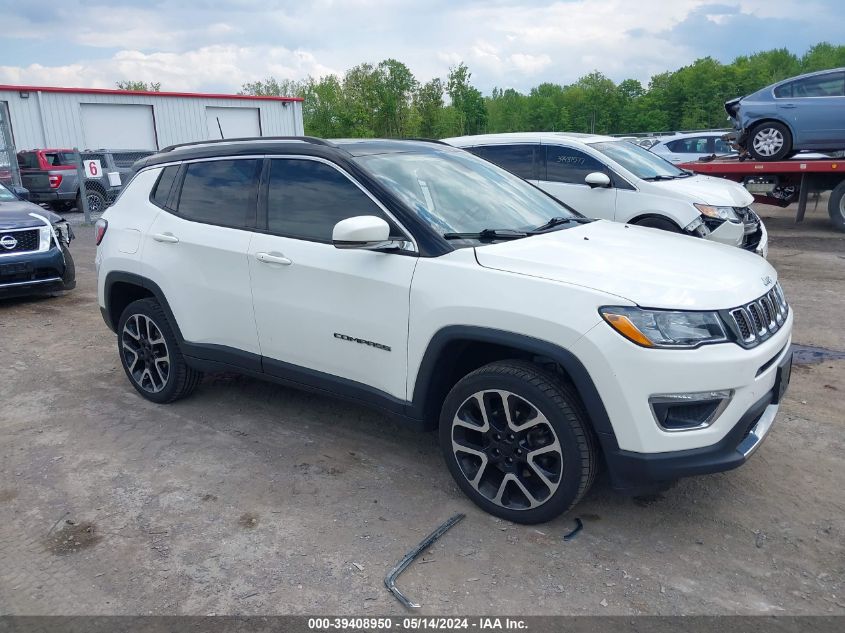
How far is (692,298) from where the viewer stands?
9.75 ft

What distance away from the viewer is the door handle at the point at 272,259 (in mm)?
3932

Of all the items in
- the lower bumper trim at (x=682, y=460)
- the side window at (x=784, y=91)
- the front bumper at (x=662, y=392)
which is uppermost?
the side window at (x=784, y=91)

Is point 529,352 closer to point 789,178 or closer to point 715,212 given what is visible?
point 715,212

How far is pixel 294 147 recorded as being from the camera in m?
4.11

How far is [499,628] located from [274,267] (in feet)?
7.52

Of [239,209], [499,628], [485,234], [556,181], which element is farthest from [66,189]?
[499,628]

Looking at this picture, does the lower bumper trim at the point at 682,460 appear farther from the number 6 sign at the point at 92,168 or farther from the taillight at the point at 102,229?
the number 6 sign at the point at 92,168

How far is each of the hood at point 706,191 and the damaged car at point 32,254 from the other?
7087 millimetres

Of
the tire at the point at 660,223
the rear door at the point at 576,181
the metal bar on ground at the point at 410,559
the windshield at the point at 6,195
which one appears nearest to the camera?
the metal bar on ground at the point at 410,559

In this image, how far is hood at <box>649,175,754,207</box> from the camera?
8023 millimetres

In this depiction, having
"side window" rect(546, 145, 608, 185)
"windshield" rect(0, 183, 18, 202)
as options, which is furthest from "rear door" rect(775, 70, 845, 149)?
"windshield" rect(0, 183, 18, 202)

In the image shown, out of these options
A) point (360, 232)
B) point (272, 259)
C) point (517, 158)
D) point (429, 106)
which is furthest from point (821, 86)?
point (429, 106)

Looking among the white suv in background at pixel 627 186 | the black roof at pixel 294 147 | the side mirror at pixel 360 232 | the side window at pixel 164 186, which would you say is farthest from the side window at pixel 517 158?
the side mirror at pixel 360 232

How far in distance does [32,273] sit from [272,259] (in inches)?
218
